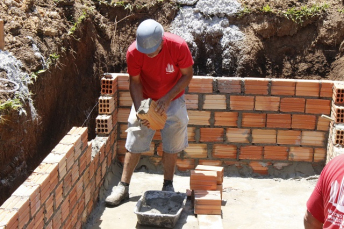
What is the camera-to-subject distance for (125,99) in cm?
610

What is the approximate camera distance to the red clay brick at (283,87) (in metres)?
5.95

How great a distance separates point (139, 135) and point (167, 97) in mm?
572

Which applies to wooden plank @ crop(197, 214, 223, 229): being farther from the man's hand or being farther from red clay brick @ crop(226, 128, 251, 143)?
red clay brick @ crop(226, 128, 251, 143)

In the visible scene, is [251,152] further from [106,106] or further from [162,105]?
[106,106]

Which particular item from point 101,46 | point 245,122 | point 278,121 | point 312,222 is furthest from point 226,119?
point 312,222

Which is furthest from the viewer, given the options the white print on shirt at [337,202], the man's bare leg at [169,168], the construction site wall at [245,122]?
the construction site wall at [245,122]

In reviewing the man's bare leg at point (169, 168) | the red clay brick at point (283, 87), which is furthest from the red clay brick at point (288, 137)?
the man's bare leg at point (169, 168)

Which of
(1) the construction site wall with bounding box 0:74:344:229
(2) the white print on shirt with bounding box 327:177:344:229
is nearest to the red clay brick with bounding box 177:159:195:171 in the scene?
(1) the construction site wall with bounding box 0:74:344:229

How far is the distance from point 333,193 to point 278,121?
3449mm

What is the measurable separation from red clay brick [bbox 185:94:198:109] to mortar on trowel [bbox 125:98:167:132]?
1.06m

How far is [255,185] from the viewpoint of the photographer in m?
5.95

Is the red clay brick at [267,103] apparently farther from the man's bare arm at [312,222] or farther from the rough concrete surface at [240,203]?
the man's bare arm at [312,222]

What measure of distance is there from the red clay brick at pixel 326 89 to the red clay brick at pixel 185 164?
5.49 ft

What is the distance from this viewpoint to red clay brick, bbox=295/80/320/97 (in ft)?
19.5
